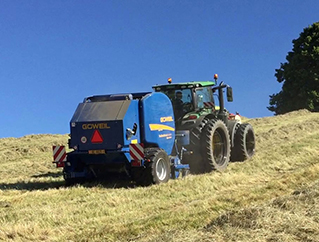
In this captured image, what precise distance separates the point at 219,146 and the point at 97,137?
3657mm

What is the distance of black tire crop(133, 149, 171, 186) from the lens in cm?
855

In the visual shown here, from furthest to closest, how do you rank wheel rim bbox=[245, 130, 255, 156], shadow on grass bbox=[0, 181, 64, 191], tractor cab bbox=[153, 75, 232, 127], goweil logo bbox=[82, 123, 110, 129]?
1. wheel rim bbox=[245, 130, 255, 156]
2. tractor cab bbox=[153, 75, 232, 127]
3. shadow on grass bbox=[0, 181, 64, 191]
4. goweil logo bbox=[82, 123, 110, 129]

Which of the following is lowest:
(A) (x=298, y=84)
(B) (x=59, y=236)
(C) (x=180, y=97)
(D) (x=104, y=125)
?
(B) (x=59, y=236)

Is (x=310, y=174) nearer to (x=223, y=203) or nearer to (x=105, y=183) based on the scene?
(x=223, y=203)

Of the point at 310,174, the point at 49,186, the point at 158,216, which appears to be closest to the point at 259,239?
the point at 158,216

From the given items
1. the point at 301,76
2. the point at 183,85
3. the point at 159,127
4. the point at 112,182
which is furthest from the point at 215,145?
the point at 301,76

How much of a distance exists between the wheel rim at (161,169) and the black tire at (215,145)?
57.6 inches

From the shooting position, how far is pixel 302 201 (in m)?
5.34

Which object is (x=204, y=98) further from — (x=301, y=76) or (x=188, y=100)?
(x=301, y=76)

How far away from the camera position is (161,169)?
904 centimetres

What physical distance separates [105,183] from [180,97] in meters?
3.10

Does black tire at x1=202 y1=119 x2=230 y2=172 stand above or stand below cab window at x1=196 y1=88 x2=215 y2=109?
below

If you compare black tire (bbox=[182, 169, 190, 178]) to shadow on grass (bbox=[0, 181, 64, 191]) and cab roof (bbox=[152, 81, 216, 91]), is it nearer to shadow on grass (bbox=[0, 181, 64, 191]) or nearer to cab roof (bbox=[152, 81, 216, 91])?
cab roof (bbox=[152, 81, 216, 91])

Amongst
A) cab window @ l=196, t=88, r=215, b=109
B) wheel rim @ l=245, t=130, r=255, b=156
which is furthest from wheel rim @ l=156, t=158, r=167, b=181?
wheel rim @ l=245, t=130, r=255, b=156
